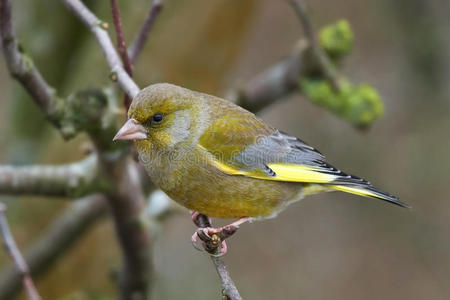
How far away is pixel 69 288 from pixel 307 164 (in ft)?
9.74

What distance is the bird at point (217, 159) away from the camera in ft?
12.5

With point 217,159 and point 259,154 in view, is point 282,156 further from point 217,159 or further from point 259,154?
point 217,159

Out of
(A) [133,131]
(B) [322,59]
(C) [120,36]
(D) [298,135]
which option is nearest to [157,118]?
(A) [133,131]

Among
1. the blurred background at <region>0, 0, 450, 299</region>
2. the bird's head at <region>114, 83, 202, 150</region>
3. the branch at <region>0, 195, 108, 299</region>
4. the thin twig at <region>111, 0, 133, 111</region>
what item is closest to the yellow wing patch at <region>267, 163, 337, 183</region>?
the bird's head at <region>114, 83, 202, 150</region>

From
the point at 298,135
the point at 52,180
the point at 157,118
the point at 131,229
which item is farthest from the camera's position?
the point at 298,135

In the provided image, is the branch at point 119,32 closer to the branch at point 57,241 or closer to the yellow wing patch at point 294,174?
the yellow wing patch at point 294,174

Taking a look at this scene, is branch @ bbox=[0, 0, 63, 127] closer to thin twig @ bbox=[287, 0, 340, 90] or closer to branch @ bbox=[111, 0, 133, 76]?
branch @ bbox=[111, 0, 133, 76]

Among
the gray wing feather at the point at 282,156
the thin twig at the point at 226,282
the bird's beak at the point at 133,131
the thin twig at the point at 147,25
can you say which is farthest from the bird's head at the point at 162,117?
the thin twig at the point at 226,282

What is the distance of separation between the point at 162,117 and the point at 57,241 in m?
2.07

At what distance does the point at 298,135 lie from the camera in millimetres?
9000

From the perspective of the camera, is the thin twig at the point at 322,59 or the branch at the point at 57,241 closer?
the thin twig at the point at 322,59

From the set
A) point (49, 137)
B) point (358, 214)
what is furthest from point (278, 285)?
point (49, 137)

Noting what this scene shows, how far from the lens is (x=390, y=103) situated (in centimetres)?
894

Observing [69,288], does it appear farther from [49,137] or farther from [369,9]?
[369,9]
